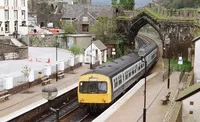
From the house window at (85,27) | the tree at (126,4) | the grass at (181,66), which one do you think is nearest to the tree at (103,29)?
the house window at (85,27)

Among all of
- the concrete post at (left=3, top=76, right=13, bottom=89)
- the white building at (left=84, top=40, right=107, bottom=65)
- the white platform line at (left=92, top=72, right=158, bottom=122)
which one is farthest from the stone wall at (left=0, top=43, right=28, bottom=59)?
the white platform line at (left=92, top=72, right=158, bottom=122)

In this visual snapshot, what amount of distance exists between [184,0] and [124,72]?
206ft

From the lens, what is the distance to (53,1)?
80.9 metres

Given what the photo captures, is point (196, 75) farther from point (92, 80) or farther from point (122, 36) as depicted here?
point (122, 36)

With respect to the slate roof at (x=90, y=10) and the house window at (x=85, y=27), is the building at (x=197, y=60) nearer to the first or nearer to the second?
the slate roof at (x=90, y=10)

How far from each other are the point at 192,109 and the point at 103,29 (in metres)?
36.2

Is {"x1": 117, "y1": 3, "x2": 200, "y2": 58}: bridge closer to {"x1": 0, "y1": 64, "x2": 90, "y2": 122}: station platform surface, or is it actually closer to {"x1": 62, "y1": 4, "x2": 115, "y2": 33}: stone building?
{"x1": 62, "y1": 4, "x2": 115, "y2": 33}: stone building

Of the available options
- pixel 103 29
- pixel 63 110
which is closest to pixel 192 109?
pixel 63 110

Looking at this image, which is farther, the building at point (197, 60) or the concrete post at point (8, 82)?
the building at point (197, 60)

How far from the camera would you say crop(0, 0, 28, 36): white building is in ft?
181

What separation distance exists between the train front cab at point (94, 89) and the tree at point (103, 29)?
1185 inches

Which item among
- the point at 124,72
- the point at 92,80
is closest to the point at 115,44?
the point at 124,72

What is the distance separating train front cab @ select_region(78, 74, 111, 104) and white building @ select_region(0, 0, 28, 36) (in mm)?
32767

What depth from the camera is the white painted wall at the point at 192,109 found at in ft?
61.3
